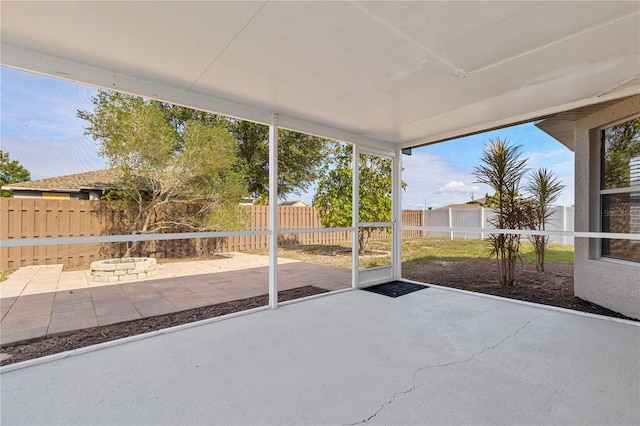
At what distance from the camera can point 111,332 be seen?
10.0ft

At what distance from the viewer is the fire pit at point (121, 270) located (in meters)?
4.96

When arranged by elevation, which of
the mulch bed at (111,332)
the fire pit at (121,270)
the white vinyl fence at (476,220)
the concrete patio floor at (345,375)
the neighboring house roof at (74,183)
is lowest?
the mulch bed at (111,332)

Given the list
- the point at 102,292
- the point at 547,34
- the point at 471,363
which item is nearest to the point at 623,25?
the point at 547,34

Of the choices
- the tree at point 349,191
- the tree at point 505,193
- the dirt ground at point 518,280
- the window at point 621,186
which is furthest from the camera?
the tree at point 349,191

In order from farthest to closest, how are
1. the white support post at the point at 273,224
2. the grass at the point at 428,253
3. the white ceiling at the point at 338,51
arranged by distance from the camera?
the grass at the point at 428,253 → the white support post at the point at 273,224 → the white ceiling at the point at 338,51

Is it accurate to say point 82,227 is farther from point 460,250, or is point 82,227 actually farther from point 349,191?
point 460,250

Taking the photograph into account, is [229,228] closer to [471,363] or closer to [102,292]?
[102,292]

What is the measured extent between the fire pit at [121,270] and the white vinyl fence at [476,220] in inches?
199

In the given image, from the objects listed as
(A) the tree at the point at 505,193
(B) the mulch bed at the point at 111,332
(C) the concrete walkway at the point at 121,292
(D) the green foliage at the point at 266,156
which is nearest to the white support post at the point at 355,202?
(C) the concrete walkway at the point at 121,292

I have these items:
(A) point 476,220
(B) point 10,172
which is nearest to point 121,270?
(B) point 10,172

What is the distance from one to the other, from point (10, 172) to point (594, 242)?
8319 mm

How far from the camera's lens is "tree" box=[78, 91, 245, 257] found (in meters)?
5.57

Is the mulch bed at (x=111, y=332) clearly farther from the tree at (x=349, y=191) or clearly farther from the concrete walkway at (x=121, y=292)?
the tree at (x=349, y=191)

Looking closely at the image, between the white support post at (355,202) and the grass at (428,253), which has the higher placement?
the white support post at (355,202)
